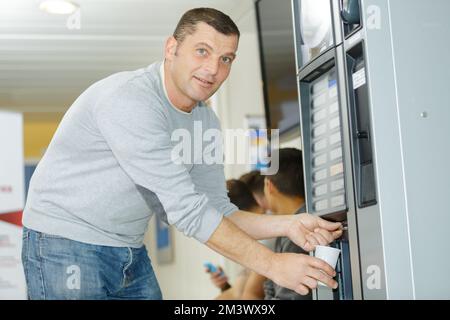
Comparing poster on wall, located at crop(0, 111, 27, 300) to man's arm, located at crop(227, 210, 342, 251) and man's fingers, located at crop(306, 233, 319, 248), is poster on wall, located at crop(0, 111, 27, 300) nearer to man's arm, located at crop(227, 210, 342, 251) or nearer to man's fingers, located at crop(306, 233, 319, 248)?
man's arm, located at crop(227, 210, 342, 251)

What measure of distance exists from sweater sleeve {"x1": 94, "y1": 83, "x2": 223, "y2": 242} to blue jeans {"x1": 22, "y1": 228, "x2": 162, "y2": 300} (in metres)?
0.22

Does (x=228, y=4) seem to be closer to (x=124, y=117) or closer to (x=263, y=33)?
(x=263, y=33)

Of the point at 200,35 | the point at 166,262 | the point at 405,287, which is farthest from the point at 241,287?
the point at 405,287

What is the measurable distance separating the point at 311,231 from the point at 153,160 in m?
0.35

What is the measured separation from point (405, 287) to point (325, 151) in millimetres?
310

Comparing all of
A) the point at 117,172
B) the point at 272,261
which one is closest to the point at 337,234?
the point at 272,261

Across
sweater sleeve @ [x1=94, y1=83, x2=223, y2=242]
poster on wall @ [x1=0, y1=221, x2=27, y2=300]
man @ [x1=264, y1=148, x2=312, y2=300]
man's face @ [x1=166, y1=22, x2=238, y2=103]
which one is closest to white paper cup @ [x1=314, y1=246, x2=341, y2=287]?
sweater sleeve @ [x1=94, y1=83, x2=223, y2=242]

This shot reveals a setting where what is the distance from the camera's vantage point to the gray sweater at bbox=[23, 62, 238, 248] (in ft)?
4.12

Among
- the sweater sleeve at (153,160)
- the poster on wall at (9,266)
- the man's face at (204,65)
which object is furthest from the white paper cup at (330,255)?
the poster on wall at (9,266)

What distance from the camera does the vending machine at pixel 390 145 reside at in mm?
1105

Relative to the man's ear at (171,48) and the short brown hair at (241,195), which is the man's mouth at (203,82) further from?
the short brown hair at (241,195)

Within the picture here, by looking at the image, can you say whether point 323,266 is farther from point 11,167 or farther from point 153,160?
point 11,167

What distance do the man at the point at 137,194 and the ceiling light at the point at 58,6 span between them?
67cm

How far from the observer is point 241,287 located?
8.52 feet
